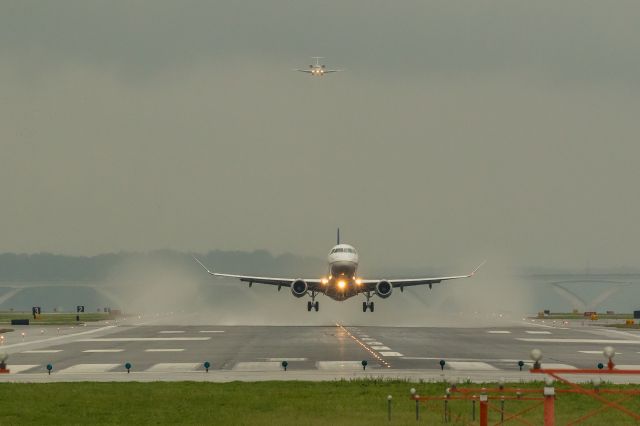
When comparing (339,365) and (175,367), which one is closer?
(175,367)

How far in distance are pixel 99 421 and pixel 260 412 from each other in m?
5.67

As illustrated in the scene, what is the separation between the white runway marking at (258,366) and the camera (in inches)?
2087

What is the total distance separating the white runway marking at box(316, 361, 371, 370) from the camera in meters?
53.7

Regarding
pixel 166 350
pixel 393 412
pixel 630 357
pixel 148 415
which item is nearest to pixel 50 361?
pixel 166 350

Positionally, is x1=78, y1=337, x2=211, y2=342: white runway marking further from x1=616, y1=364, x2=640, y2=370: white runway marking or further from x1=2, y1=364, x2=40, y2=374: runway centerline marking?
x1=616, y1=364, x2=640, y2=370: white runway marking

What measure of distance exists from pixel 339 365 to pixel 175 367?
921 cm

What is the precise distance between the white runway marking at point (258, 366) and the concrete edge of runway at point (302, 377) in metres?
2.08

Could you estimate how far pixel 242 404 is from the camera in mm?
36781

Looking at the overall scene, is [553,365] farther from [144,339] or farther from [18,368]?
[144,339]

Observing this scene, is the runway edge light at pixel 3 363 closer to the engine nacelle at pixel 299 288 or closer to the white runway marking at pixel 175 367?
the white runway marking at pixel 175 367

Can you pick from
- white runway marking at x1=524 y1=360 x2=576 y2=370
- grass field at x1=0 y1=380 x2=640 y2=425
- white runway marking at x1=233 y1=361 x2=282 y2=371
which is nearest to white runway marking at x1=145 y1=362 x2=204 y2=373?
white runway marking at x1=233 y1=361 x2=282 y2=371

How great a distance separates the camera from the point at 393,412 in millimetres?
34344

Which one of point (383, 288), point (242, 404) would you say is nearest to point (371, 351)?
point (242, 404)

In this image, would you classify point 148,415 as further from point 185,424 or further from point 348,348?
point 348,348
